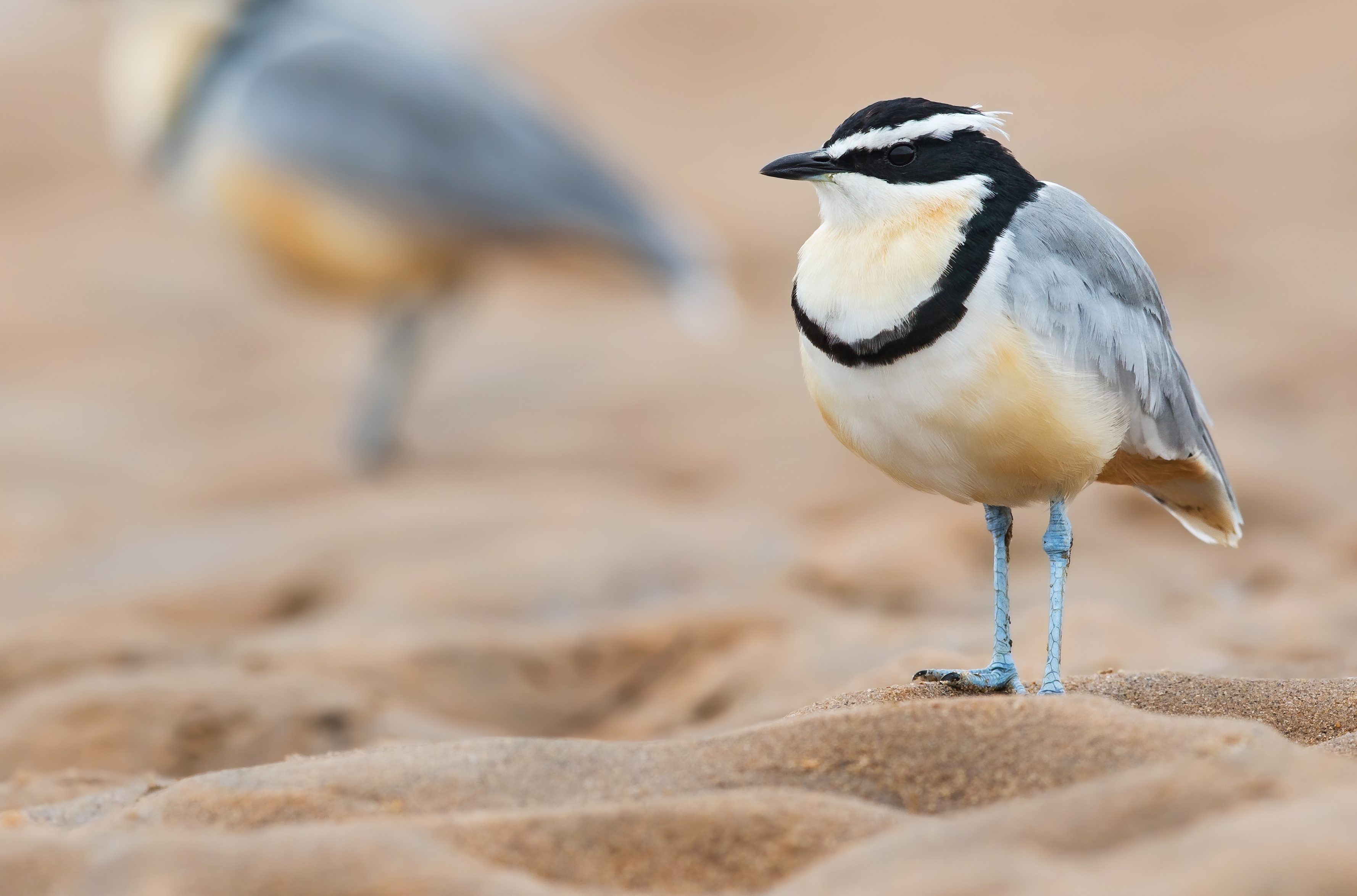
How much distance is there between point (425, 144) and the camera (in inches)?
293

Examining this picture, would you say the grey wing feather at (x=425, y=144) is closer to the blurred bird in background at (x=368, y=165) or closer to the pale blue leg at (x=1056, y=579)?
the blurred bird in background at (x=368, y=165)

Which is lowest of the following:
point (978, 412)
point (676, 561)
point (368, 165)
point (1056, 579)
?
point (676, 561)

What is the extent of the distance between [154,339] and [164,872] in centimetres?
909

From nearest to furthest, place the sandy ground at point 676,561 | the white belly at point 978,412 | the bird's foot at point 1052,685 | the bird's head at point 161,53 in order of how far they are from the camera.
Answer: the sandy ground at point 676,561
the white belly at point 978,412
the bird's foot at point 1052,685
the bird's head at point 161,53

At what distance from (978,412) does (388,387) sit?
5.54 m

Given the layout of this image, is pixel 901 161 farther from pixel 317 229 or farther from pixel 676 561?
pixel 317 229

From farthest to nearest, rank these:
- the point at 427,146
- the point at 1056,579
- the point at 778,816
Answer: the point at 427,146 < the point at 1056,579 < the point at 778,816

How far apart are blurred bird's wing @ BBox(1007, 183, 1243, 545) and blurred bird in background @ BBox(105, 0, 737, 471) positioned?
456 centimetres

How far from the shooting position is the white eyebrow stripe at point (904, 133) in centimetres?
283

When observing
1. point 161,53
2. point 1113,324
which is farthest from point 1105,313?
point 161,53

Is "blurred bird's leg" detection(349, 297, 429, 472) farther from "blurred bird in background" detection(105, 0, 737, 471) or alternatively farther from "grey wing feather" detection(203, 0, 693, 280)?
"grey wing feather" detection(203, 0, 693, 280)

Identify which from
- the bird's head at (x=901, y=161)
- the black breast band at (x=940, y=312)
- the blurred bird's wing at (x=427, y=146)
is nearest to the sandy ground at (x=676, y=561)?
the blurred bird's wing at (x=427, y=146)

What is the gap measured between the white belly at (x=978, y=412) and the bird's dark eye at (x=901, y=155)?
0.30 metres

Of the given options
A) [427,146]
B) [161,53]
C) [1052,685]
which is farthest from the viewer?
[161,53]
